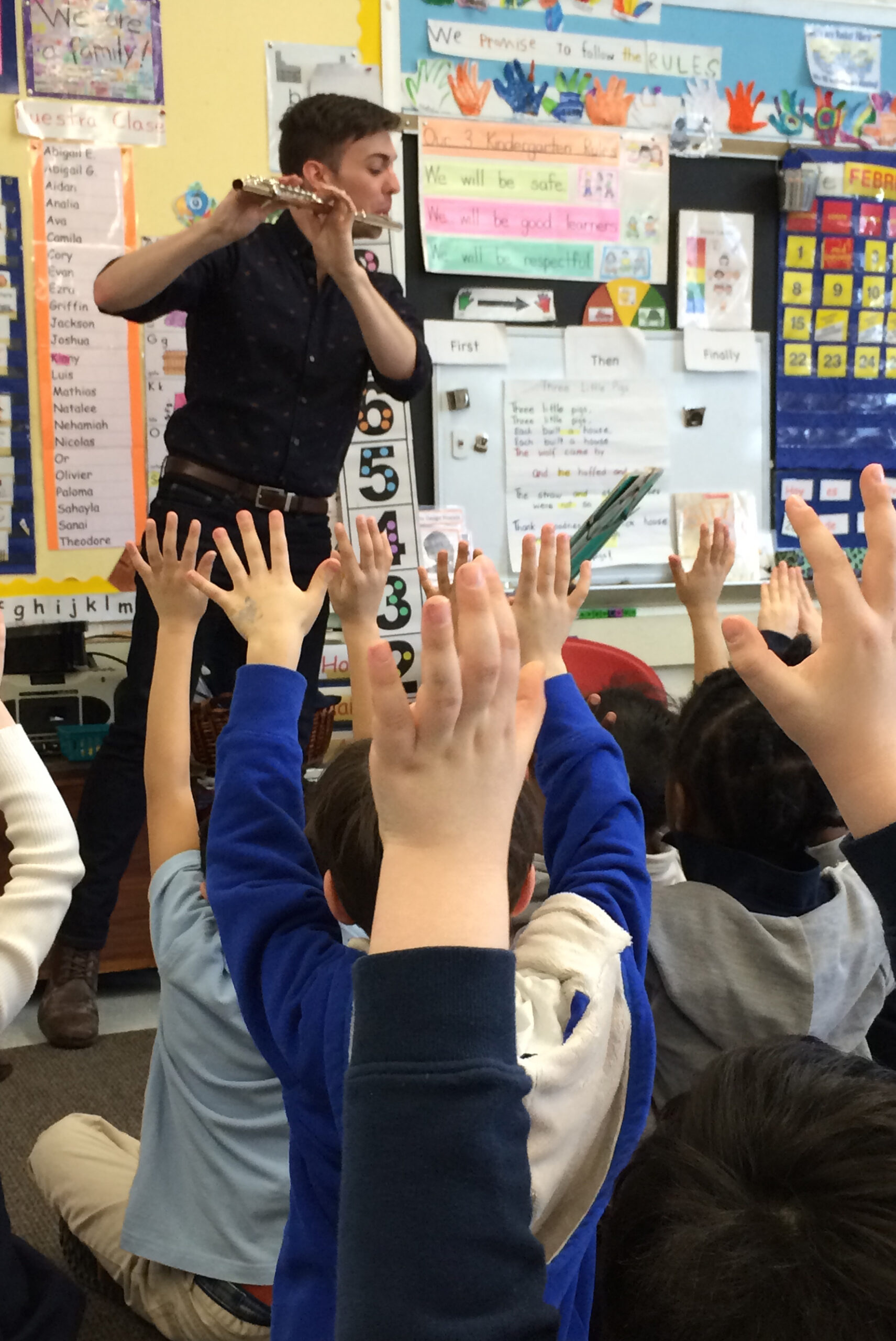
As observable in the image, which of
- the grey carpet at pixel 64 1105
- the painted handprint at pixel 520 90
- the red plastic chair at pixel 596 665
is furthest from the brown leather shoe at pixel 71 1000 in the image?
the painted handprint at pixel 520 90

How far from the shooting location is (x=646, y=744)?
1.47 m

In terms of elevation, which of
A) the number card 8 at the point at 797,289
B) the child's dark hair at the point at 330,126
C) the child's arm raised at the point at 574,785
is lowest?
the child's arm raised at the point at 574,785

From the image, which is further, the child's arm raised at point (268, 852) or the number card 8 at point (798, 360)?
the number card 8 at point (798, 360)

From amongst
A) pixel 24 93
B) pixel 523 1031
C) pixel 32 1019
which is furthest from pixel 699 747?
pixel 24 93

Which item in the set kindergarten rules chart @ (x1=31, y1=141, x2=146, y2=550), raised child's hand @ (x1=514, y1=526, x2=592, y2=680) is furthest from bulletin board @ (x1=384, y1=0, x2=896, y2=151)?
raised child's hand @ (x1=514, y1=526, x2=592, y2=680)

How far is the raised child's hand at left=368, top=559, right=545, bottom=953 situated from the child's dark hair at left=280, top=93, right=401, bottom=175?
77.5 inches

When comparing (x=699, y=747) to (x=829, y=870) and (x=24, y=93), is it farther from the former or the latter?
(x=24, y=93)

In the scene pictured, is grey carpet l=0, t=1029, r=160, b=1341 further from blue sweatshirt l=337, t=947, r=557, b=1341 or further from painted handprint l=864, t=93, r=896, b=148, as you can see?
painted handprint l=864, t=93, r=896, b=148

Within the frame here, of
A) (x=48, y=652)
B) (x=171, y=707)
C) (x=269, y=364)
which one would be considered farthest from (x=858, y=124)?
(x=171, y=707)

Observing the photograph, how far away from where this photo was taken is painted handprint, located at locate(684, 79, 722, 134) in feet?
9.62

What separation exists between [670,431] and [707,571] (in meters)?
1.60

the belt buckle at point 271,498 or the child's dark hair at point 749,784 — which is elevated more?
the belt buckle at point 271,498

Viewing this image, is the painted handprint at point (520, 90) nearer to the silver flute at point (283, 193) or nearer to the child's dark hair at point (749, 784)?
the silver flute at point (283, 193)

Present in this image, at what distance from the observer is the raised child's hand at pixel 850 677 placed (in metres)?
0.53
